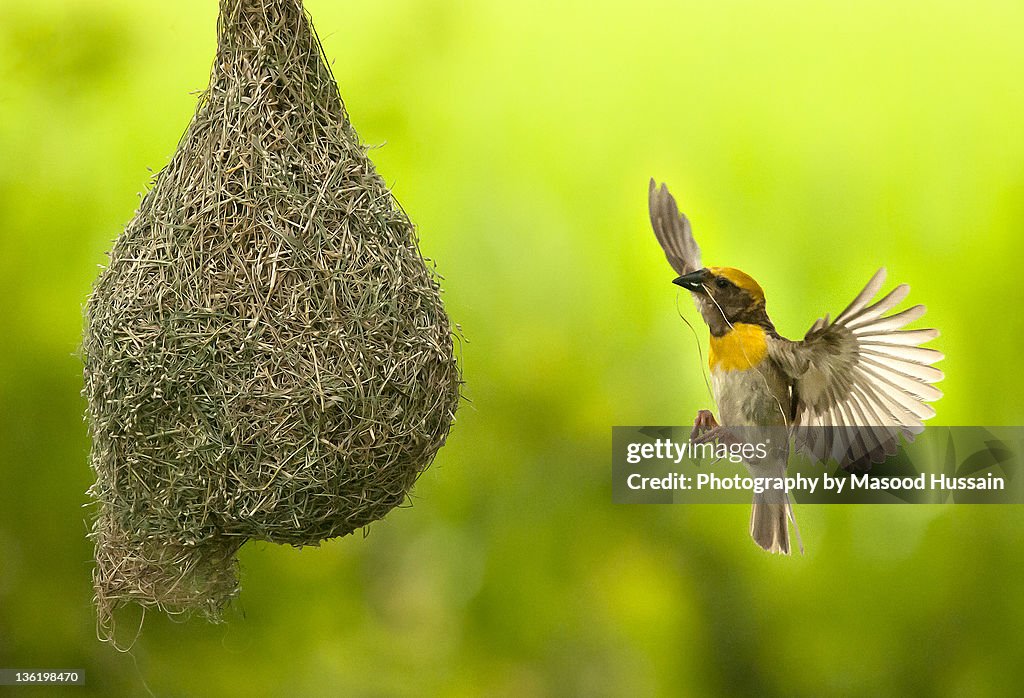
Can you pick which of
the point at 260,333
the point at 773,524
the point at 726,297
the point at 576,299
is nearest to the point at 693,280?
the point at 726,297

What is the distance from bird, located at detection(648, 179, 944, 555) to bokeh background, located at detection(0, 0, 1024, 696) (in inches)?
3.3

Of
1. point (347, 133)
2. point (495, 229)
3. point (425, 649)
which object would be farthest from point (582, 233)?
point (425, 649)

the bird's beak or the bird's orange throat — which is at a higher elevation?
the bird's beak

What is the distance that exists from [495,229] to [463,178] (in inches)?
4.4

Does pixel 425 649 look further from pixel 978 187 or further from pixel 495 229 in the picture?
pixel 978 187

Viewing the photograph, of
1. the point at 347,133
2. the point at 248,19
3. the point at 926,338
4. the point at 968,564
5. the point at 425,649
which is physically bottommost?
the point at 425,649

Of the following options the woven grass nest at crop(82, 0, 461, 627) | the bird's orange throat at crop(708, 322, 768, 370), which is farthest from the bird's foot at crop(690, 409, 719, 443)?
the woven grass nest at crop(82, 0, 461, 627)

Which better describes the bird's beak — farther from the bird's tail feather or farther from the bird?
the bird's tail feather

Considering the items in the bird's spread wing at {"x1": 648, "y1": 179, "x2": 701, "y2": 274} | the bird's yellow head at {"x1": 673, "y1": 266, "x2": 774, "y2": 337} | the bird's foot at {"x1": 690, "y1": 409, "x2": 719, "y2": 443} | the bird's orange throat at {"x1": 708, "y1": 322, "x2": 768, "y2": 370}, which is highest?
the bird's spread wing at {"x1": 648, "y1": 179, "x2": 701, "y2": 274}

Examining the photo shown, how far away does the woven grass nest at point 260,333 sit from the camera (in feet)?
3.90

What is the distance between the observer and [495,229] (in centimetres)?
179

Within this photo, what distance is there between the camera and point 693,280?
1.68 metres

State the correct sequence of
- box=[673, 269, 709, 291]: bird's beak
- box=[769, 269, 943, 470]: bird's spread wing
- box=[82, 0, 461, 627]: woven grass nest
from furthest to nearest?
box=[673, 269, 709, 291]: bird's beak → box=[769, 269, 943, 470]: bird's spread wing → box=[82, 0, 461, 627]: woven grass nest

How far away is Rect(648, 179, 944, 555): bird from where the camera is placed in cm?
155
